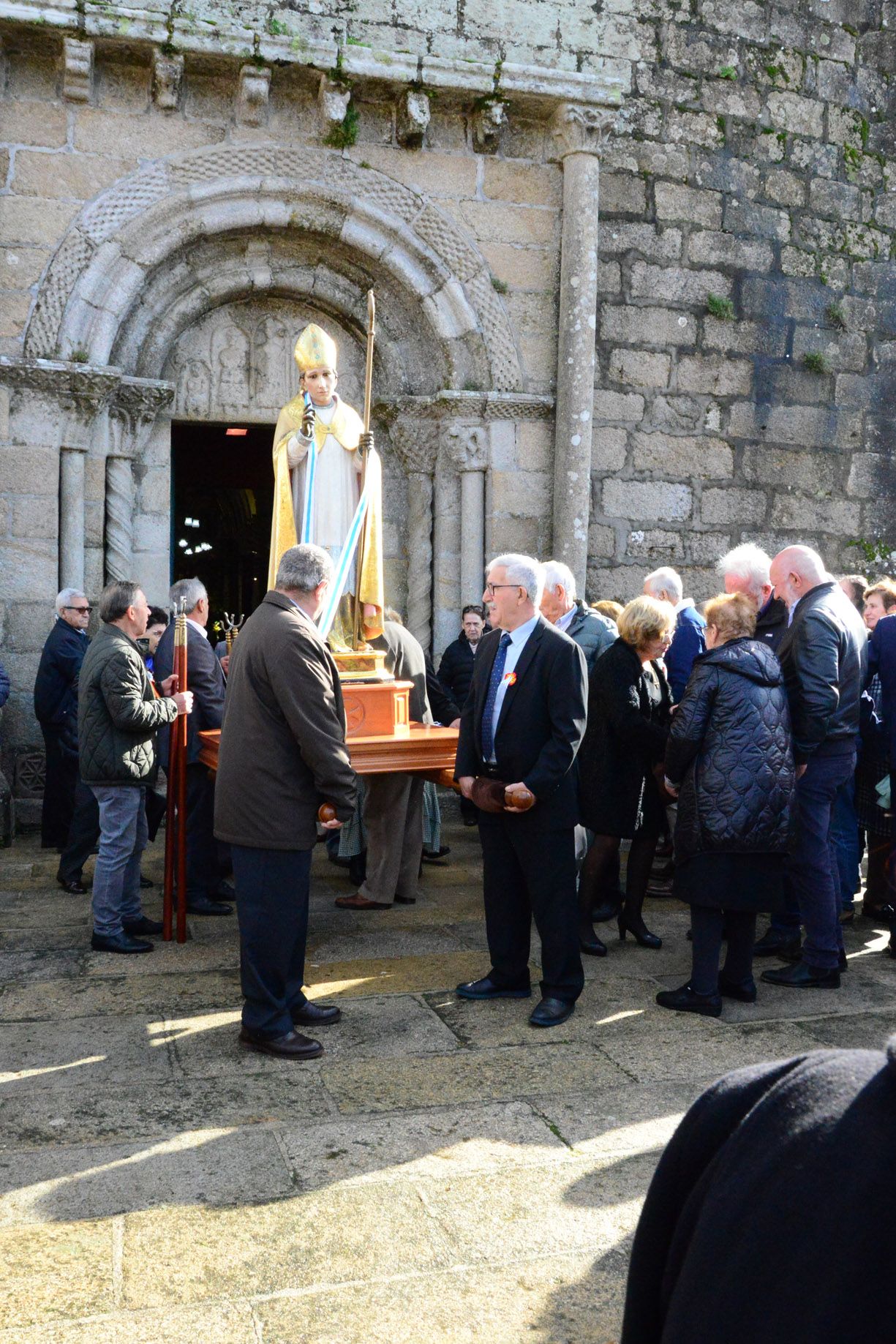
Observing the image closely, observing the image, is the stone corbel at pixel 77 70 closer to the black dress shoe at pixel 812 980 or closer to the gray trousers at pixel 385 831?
the gray trousers at pixel 385 831

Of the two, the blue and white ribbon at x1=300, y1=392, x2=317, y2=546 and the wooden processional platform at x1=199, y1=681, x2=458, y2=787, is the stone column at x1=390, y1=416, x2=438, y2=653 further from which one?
the wooden processional platform at x1=199, y1=681, x2=458, y2=787

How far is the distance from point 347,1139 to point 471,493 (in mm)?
5699

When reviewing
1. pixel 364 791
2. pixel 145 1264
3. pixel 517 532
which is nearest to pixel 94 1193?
pixel 145 1264

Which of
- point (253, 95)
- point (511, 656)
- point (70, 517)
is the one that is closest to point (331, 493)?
point (511, 656)

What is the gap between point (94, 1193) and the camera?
2.96 metres

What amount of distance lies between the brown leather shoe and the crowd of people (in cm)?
2

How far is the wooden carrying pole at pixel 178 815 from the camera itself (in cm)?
517

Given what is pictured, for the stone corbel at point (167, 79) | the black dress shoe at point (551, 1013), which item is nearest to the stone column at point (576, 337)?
the stone corbel at point (167, 79)

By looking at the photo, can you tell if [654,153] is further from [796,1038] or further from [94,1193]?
[94,1193]

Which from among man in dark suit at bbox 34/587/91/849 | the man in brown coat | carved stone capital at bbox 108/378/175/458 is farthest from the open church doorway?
the man in brown coat

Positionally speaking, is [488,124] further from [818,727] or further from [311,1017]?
[311,1017]

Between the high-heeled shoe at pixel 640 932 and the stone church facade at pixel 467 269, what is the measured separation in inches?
136

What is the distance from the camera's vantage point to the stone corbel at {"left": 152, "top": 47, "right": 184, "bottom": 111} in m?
7.35

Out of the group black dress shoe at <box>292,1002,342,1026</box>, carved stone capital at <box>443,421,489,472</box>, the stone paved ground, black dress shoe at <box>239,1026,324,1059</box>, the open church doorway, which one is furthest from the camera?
the open church doorway
